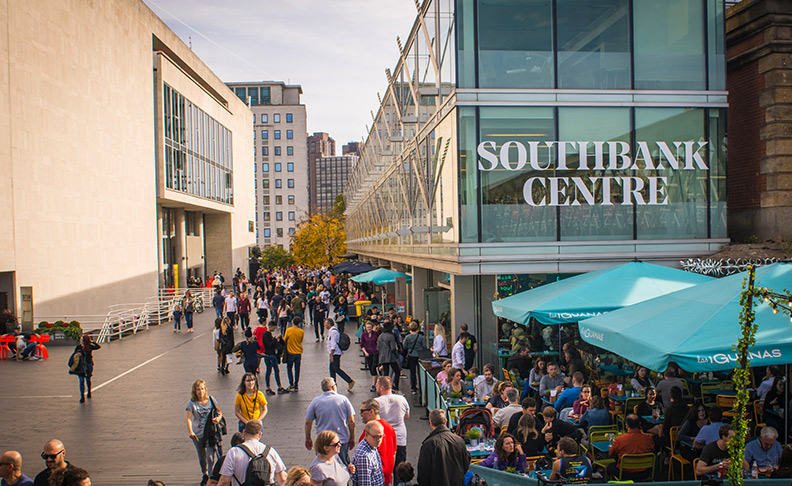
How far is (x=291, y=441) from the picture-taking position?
10.5 metres

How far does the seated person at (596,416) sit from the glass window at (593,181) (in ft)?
22.6

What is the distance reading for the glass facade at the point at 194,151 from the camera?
41.9 meters

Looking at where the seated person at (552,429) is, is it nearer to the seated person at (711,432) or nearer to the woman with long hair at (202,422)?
the seated person at (711,432)

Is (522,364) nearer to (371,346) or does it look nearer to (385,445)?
(371,346)

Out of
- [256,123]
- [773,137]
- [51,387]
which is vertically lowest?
[51,387]

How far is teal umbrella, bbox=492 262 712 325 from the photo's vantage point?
1068 cm

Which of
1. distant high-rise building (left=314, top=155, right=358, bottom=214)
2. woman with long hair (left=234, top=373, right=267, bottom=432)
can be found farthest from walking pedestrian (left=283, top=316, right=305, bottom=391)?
distant high-rise building (left=314, top=155, right=358, bottom=214)

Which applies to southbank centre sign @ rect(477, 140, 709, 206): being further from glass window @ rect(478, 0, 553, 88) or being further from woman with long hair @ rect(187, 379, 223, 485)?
woman with long hair @ rect(187, 379, 223, 485)

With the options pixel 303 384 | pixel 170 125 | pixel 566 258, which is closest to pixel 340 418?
pixel 303 384

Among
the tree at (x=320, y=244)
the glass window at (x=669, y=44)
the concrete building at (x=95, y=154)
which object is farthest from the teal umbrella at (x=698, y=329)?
the tree at (x=320, y=244)

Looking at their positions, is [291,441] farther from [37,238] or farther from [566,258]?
[37,238]

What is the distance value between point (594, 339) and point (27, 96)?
25.4 meters

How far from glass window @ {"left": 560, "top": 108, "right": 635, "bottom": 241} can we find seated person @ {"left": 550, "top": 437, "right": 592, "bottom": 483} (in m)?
9.01

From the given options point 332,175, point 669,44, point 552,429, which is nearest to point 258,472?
point 552,429
